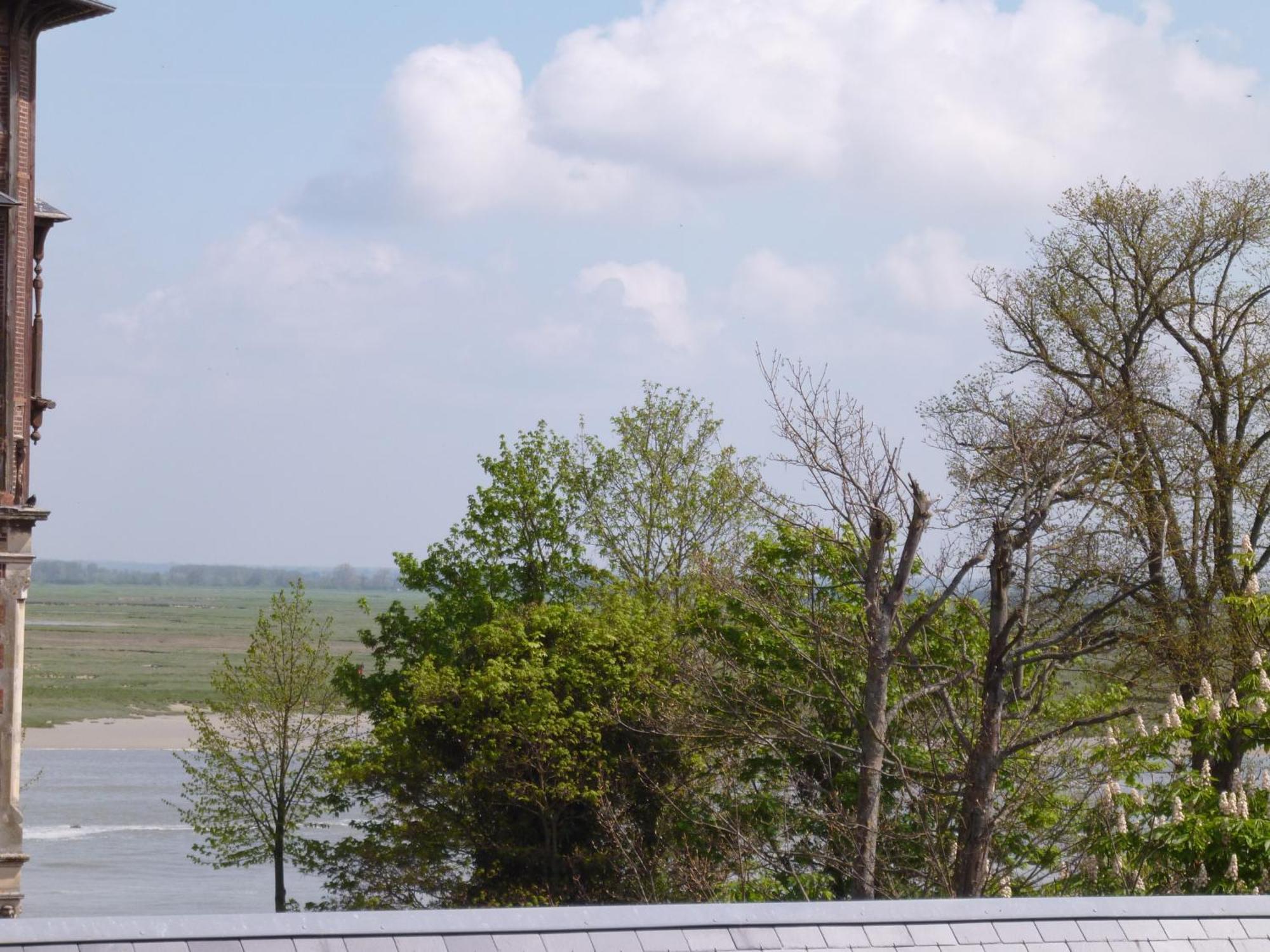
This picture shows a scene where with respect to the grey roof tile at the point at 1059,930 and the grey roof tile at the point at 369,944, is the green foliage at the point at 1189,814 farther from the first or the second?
the grey roof tile at the point at 369,944

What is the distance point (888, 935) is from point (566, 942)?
2.22 meters

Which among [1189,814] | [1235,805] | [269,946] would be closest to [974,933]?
[269,946]

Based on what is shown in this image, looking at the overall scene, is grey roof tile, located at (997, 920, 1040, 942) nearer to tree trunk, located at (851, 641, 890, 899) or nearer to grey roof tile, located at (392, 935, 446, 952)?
grey roof tile, located at (392, 935, 446, 952)

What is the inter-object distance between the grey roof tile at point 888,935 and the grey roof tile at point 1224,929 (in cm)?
229

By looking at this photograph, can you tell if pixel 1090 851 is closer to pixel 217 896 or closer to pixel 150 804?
pixel 217 896

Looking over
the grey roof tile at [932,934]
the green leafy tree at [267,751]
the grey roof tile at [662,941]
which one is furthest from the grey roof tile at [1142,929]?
the green leafy tree at [267,751]

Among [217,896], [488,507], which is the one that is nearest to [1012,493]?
[488,507]

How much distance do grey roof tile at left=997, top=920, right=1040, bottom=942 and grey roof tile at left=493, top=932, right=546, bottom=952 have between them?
3.26 metres

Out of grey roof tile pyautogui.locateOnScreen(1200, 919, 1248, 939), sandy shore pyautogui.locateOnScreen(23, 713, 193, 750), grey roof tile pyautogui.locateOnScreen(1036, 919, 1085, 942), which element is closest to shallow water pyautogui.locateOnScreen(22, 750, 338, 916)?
sandy shore pyautogui.locateOnScreen(23, 713, 193, 750)

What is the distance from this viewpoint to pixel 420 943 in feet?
32.3

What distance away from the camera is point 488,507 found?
4706 centimetres

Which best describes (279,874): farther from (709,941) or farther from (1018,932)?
(709,941)

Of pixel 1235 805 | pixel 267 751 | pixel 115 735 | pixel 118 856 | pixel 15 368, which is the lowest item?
pixel 118 856

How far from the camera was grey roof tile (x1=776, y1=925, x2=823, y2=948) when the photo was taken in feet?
34.8
